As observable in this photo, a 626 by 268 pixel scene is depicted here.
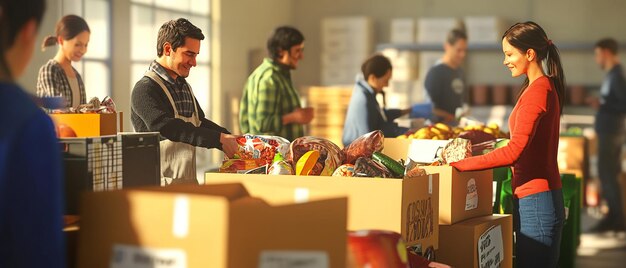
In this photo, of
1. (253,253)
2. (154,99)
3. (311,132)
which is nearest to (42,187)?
(253,253)

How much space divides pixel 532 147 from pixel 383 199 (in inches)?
37.6

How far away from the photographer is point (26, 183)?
1633 mm

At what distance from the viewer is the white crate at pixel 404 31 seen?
11.8 m

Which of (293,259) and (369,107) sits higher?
(369,107)

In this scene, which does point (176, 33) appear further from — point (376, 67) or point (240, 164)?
point (376, 67)

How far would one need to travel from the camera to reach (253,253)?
185 cm

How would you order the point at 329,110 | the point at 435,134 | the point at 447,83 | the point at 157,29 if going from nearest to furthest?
the point at 435,134 < the point at 447,83 < the point at 157,29 < the point at 329,110

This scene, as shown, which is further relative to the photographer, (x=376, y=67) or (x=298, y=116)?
(x=376, y=67)

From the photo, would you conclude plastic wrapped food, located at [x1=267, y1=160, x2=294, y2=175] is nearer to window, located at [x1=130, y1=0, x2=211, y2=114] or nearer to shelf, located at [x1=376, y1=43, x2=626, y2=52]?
window, located at [x1=130, y1=0, x2=211, y2=114]

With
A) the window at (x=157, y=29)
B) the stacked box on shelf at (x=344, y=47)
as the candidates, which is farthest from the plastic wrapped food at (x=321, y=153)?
the stacked box on shelf at (x=344, y=47)

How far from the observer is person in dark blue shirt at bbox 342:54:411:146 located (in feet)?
17.8

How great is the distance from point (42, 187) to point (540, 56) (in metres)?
2.37

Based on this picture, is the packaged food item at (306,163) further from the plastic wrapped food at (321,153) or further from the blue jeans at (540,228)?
the blue jeans at (540,228)

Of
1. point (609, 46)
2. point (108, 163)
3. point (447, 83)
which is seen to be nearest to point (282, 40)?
point (447, 83)
